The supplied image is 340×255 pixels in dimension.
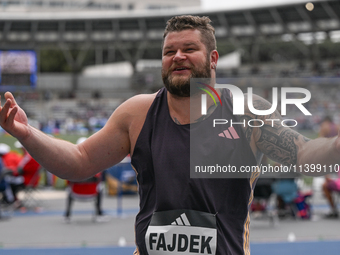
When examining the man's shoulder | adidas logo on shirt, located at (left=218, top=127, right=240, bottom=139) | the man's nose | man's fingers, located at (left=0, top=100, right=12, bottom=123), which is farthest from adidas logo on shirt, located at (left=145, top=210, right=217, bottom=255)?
man's fingers, located at (left=0, top=100, right=12, bottom=123)

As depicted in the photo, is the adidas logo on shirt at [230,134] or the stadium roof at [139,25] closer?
the adidas logo on shirt at [230,134]

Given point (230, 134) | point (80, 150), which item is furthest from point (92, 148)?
point (230, 134)

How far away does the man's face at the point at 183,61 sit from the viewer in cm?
191

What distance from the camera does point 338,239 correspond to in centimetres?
705

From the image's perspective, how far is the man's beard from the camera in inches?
75.3

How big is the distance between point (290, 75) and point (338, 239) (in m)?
30.2

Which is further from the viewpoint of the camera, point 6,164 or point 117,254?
point 6,164

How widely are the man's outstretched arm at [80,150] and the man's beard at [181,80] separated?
0.98ft

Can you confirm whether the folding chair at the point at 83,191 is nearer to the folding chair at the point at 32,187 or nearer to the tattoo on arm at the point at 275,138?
the folding chair at the point at 32,187

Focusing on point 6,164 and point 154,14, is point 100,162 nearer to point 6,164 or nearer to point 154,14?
point 6,164

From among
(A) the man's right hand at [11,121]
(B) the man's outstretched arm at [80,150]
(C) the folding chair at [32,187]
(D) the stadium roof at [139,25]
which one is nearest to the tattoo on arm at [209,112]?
(B) the man's outstretched arm at [80,150]

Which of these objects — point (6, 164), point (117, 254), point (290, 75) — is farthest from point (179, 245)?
point (290, 75)

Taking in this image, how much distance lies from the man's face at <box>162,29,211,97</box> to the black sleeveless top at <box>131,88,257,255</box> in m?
0.16

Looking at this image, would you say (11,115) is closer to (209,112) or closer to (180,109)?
(180,109)
